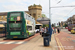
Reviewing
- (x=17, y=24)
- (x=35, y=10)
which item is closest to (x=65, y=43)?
(x=17, y=24)

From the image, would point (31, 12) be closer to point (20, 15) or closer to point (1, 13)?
point (1, 13)

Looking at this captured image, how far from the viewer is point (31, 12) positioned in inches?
2486

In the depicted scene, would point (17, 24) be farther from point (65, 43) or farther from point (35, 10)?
point (35, 10)

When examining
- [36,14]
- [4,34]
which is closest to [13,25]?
[4,34]

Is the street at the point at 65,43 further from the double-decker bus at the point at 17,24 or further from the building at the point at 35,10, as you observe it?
the building at the point at 35,10

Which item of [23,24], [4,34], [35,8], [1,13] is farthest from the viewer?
[1,13]

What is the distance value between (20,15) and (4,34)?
611 cm

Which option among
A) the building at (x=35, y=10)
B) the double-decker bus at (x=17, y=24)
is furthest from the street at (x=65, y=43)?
the building at (x=35, y=10)

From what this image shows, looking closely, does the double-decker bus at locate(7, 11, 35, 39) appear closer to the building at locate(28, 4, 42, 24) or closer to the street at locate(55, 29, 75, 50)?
the street at locate(55, 29, 75, 50)

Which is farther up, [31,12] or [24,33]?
[31,12]

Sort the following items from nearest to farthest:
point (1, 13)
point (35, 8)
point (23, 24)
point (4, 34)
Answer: point (23, 24), point (4, 34), point (35, 8), point (1, 13)

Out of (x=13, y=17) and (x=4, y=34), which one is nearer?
(x=13, y=17)

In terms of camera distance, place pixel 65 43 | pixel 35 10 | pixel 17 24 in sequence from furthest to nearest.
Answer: pixel 35 10, pixel 17 24, pixel 65 43

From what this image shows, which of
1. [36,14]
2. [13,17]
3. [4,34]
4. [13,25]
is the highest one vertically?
[36,14]
